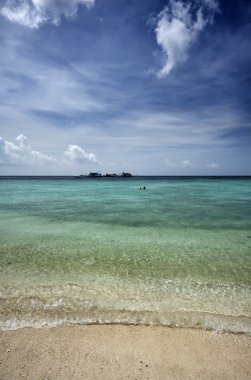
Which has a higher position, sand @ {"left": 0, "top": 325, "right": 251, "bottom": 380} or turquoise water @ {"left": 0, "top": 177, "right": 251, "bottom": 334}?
turquoise water @ {"left": 0, "top": 177, "right": 251, "bottom": 334}

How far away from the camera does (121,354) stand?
479cm

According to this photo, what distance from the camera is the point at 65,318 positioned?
579 centimetres

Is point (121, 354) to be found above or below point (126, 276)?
below

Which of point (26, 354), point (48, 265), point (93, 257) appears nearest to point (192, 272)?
point (93, 257)

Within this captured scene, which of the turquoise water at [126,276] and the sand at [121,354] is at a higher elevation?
the turquoise water at [126,276]

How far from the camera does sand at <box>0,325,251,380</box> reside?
437 cm

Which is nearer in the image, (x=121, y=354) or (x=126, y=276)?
(x=121, y=354)

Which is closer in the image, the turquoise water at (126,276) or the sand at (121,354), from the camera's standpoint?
the sand at (121,354)

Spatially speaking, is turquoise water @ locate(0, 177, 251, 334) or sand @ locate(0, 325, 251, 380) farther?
turquoise water @ locate(0, 177, 251, 334)

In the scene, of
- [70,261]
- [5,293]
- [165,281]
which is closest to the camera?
[5,293]

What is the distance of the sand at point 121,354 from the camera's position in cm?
437

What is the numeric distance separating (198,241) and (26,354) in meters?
8.80

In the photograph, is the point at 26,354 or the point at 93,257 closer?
the point at 26,354

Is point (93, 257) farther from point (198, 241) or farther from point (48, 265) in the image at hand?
point (198, 241)
